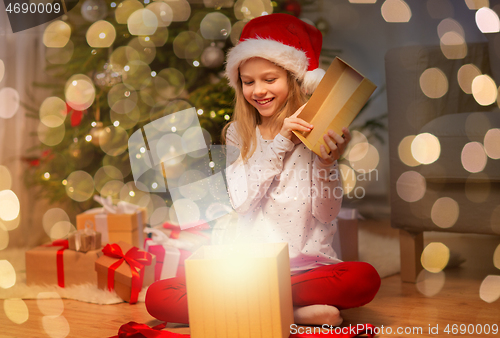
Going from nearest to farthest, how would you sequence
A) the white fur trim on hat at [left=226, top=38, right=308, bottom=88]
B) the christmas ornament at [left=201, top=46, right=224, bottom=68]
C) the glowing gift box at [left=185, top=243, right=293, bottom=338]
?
1. the glowing gift box at [left=185, top=243, right=293, bottom=338]
2. the white fur trim on hat at [left=226, top=38, right=308, bottom=88]
3. the christmas ornament at [left=201, top=46, right=224, bottom=68]

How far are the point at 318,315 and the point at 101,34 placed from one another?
1.35m

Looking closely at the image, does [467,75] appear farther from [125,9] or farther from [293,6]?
[125,9]

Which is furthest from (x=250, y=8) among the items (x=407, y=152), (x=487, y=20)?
(x=487, y=20)

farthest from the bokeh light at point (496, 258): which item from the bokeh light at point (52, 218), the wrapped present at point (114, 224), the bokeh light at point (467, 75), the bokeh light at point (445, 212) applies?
the bokeh light at point (52, 218)

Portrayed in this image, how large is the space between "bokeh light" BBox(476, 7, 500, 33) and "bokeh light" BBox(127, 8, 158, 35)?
1.46 m

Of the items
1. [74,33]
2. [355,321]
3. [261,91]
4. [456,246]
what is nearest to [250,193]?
[261,91]

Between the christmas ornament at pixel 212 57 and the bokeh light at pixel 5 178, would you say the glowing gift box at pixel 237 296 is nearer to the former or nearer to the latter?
the christmas ornament at pixel 212 57

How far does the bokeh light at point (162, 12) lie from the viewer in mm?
1668

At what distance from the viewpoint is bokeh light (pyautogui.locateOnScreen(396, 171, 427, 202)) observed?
3.89 feet

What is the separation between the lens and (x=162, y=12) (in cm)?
168

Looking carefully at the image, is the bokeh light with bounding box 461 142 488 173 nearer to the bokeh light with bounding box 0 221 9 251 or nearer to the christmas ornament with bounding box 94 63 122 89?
the christmas ornament with bounding box 94 63 122 89

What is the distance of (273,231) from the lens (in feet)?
3.19

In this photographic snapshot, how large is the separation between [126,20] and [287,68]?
99cm

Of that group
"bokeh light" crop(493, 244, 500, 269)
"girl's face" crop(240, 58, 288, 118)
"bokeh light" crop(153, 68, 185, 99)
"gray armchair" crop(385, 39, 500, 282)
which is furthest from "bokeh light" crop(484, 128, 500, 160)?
"bokeh light" crop(153, 68, 185, 99)
